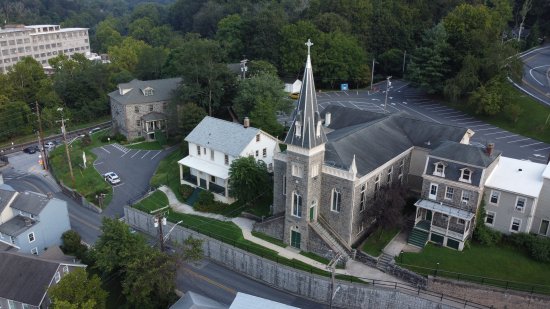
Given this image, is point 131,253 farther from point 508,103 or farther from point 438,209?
point 508,103

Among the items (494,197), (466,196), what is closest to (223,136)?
(466,196)

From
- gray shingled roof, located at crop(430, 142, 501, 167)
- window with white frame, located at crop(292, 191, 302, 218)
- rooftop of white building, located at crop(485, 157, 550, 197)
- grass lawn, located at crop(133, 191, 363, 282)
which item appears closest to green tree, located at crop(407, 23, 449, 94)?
rooftop of white building, located at crop(485, 157, 550, 197)

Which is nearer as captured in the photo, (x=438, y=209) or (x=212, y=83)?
(x=438, y=209)

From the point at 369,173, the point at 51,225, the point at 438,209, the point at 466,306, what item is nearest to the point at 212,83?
the point at 51,225

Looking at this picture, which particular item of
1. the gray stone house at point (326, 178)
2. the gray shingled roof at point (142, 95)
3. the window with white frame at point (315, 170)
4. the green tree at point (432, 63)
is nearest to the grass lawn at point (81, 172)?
the gray shingled roof at point (142, 95)

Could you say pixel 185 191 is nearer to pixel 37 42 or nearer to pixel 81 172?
pixel 81 172

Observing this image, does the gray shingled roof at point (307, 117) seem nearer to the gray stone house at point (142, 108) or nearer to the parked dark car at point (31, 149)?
the gray stone house at point (142, 108)
